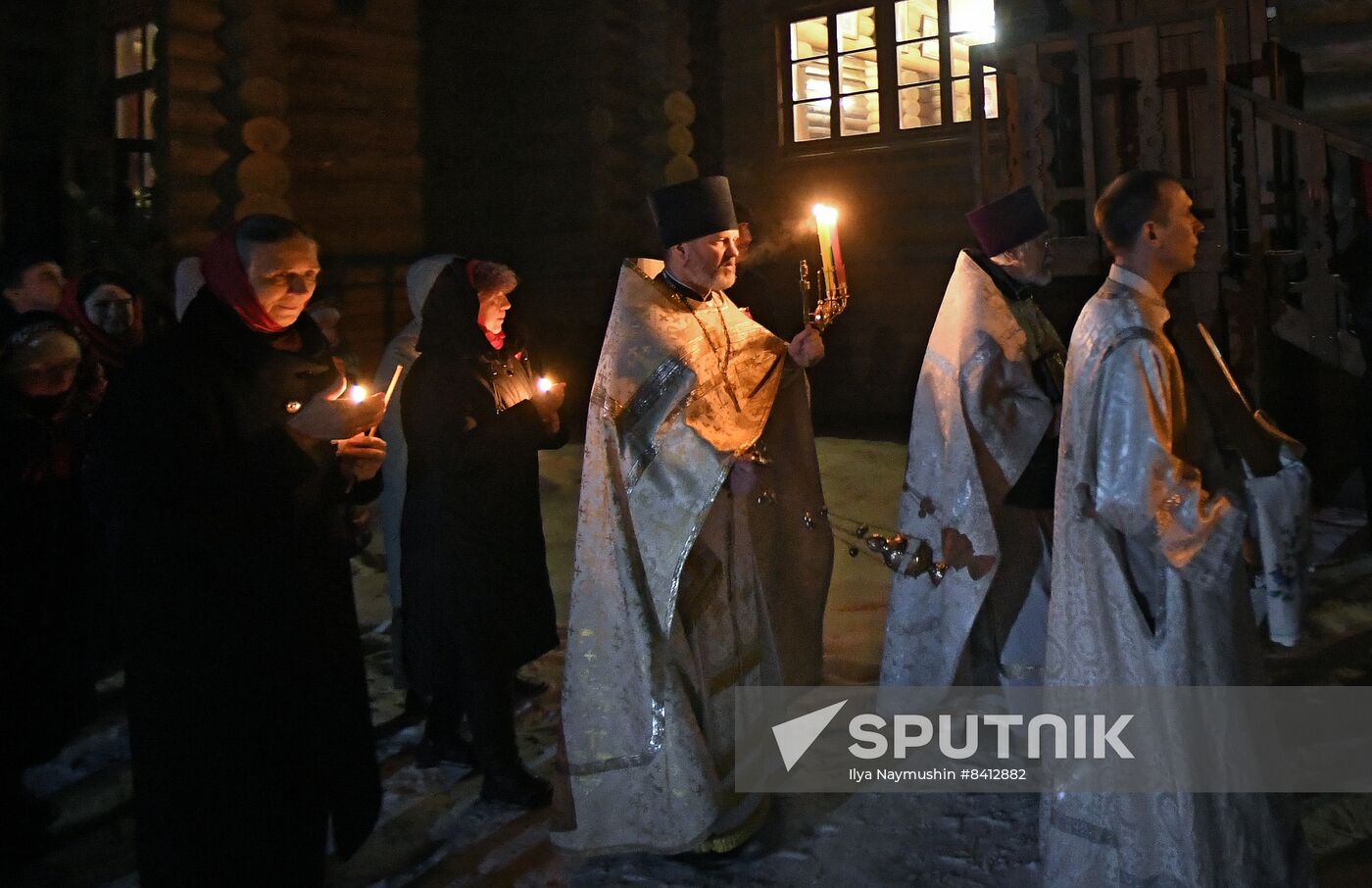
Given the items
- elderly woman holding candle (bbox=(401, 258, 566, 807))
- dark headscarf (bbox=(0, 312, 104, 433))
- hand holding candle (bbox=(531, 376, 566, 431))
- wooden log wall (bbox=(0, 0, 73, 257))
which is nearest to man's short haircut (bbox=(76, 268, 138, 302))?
dark headscarf (bbox=(0, 312, 104, 433))

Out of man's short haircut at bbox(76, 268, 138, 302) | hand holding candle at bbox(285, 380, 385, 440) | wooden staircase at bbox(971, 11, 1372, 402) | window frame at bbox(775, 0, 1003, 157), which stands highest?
window frame at bbox(775, 0, 1003, 157)

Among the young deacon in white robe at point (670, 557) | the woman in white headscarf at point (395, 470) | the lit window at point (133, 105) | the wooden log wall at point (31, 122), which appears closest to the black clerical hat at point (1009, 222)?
the young deacon in white robe at point (670, 557)

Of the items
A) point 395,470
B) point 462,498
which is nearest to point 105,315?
point 395,470

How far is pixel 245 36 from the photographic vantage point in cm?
1075

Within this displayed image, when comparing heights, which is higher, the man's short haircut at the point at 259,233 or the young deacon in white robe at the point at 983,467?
the man's short haircut at the point at 259,233

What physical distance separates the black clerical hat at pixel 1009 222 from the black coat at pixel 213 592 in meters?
2.73

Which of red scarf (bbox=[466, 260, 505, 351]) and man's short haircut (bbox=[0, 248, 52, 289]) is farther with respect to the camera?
man's short haircut (bbox=[0, 248, 52, 289])

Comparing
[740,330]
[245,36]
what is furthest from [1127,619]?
[245,36]

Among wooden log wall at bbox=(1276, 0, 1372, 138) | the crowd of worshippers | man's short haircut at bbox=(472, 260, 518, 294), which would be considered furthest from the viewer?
wooden log wall at bbox=(1276, 0, 1372, 138)

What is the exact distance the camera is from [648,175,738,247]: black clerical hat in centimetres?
384

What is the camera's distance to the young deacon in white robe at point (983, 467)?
4.44 m

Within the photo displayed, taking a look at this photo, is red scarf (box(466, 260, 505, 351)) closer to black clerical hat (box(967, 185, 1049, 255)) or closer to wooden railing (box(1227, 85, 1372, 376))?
black clerical hat (box(967, 185, 1049, 255))

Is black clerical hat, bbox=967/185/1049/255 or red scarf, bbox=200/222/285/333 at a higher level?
black clerical hat, bbox=967/185/1049/255

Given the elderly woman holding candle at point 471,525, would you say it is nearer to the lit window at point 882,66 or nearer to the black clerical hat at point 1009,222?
the black clerical hat at point 1009,222
